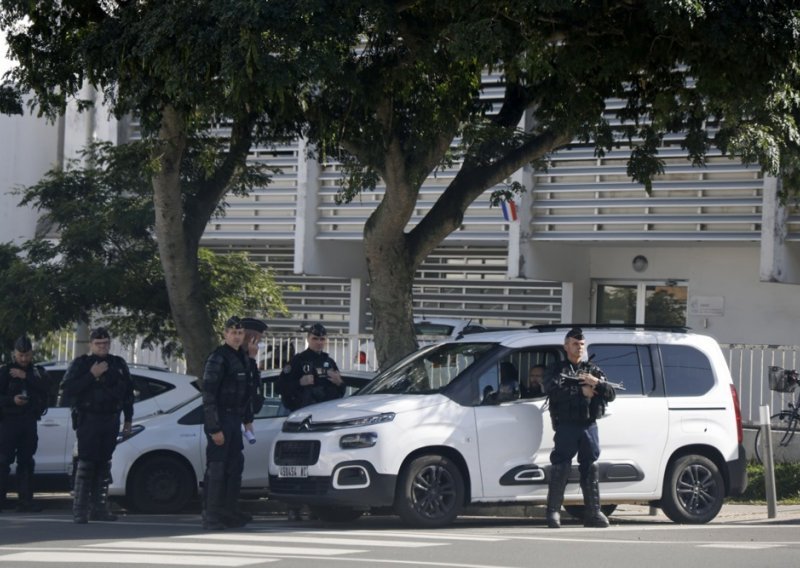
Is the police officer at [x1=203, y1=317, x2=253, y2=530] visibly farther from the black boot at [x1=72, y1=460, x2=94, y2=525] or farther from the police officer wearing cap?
the police officer wearing cap

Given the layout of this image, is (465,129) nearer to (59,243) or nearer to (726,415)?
(726,415)

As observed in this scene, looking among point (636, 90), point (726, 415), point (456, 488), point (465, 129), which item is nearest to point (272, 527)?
point (456, 488)

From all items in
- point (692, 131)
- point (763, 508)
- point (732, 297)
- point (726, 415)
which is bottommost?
point (763, 508)

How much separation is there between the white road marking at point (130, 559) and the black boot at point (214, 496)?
2.42 meters

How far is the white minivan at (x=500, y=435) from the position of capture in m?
12.2

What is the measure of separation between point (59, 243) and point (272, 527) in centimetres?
741

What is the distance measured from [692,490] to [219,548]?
5.15 m

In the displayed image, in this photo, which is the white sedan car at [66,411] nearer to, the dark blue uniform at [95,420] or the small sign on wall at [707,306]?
the dark blue uniform at [95,420]

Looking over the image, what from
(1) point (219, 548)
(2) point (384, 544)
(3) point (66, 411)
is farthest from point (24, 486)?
(2) point (384, 544)

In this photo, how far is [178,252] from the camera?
54.6 ft

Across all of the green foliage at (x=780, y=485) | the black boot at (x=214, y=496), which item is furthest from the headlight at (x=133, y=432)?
the green foliage at (x=780, y=485)

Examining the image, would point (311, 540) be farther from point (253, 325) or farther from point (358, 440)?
point (253, 325)

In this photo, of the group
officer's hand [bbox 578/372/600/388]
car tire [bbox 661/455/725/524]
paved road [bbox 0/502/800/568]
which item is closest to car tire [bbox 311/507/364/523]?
paved road [bbox 0/502/800/568]

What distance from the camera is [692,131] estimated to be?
16.4m
